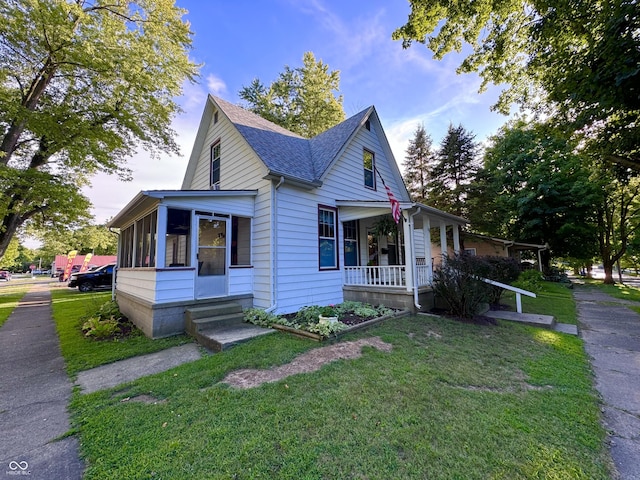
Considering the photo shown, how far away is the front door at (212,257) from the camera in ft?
22.3

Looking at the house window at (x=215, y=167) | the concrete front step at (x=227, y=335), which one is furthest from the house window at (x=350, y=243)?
the house window at (x=215, y=167)

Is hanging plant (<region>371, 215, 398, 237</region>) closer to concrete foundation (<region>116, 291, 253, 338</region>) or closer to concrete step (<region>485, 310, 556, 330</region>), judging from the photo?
concrete step (<region>485, 310, 556, 330</region>)

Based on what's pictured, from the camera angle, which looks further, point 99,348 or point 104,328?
point 104,328

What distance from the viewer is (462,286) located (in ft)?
24.2

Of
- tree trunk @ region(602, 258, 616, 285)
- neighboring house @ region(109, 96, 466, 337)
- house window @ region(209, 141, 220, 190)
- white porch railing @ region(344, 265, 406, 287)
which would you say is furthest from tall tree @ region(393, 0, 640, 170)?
tree trunk @ region(602, 258, 616, 285)

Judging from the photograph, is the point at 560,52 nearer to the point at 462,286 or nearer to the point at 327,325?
the point at 462,286

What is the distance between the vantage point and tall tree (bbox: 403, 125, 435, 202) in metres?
24.9

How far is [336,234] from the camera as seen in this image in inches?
356

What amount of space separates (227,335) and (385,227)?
6.53 m

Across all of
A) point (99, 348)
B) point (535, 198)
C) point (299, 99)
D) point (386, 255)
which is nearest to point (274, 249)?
point (99, 348)

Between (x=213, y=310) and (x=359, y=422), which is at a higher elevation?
(x=213, y=310)

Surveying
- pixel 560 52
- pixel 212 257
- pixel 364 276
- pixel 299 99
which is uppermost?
pixel 299 99

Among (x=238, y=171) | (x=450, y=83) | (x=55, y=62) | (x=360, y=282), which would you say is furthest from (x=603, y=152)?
(x=55, y=62)

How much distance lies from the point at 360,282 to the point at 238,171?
5.55 m
